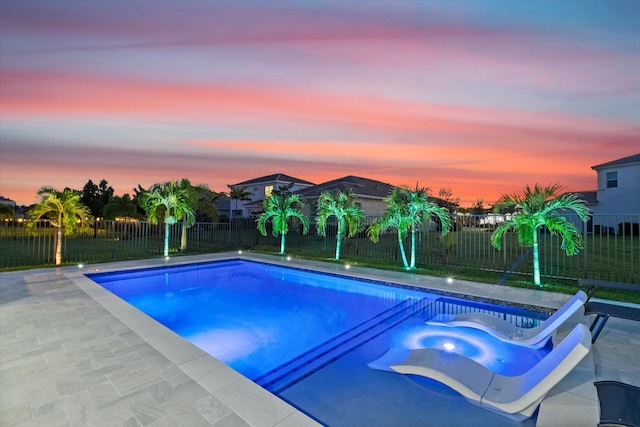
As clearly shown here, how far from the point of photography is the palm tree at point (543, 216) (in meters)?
7.82

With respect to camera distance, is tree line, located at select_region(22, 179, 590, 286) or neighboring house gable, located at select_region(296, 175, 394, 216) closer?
tree line, located at select_region(22, 179, 590, 286)

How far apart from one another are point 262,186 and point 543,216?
106 feet

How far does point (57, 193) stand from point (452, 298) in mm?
13278

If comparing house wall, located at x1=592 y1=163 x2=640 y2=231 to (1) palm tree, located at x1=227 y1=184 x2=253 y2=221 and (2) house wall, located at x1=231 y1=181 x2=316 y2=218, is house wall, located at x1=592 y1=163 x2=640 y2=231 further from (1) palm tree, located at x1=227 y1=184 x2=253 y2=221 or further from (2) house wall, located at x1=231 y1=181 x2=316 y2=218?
(1) palm tree, located at x1=227 y1=184 x2=253 y2=221

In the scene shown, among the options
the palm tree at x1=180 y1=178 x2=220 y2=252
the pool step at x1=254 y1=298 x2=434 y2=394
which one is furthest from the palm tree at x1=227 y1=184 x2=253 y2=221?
the pool step at x1=254 y1=298 x2=434 y2=394

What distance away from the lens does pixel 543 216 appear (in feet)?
26.2

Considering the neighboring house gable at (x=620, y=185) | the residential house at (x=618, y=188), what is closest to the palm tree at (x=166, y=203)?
the residential house at (x=618, y=188)

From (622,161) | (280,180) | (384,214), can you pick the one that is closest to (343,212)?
(384,214)

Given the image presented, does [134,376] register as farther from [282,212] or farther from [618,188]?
[618,188]

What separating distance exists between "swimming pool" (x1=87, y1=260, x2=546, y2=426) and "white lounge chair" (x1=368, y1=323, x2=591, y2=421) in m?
0.13

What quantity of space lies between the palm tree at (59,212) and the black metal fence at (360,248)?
0.34m

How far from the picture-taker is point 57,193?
10812 millimetres

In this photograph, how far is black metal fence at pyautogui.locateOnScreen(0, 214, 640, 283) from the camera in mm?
10609

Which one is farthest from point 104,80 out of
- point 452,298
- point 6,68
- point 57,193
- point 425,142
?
point 425,142
